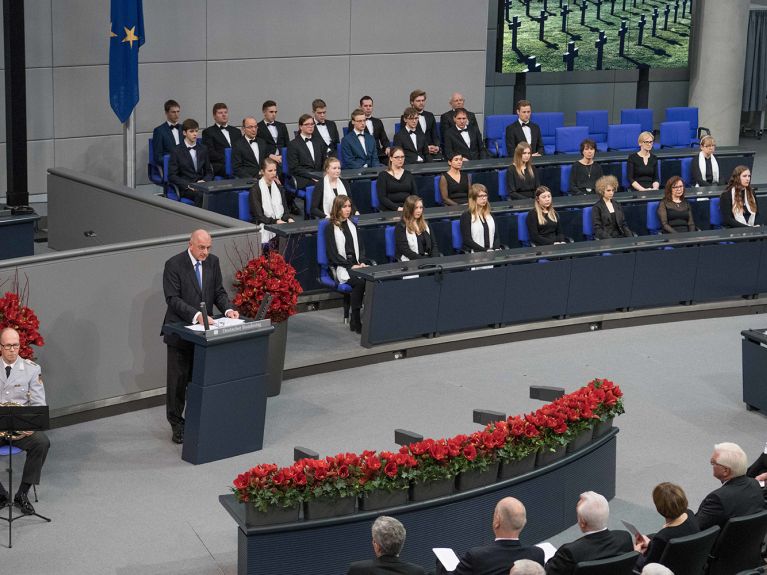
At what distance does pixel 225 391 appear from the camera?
8.82 m

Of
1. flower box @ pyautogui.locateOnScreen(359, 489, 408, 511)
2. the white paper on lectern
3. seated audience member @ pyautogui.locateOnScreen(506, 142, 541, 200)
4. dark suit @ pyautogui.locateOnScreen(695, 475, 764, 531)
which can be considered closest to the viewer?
the white paper on lectern

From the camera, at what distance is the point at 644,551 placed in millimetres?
6629

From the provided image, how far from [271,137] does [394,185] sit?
2770 mm

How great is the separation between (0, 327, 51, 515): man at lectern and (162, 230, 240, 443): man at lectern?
3.99ft

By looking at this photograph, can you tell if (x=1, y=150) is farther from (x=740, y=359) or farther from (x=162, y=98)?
(x=740, y=359)

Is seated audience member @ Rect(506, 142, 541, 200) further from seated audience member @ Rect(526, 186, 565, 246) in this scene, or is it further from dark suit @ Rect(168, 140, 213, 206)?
dark suit @ Rect(168, 140, 213, 206)

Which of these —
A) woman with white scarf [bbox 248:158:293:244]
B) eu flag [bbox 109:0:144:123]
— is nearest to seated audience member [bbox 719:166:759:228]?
woman with white scarf [bbox 248:158:293:244]

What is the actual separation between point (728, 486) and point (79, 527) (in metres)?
3.85

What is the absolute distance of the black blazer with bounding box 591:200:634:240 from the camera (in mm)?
12914

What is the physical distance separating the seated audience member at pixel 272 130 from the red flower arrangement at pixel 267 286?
18.6 feet

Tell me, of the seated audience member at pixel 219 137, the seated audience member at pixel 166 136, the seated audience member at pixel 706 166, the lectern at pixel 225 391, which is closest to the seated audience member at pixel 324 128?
the seated audience member at pixel 219 137

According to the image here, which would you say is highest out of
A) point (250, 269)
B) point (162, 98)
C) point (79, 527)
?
point (162, 98)

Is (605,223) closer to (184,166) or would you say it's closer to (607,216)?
(607,216)

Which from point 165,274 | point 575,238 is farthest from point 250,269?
point 575,238
